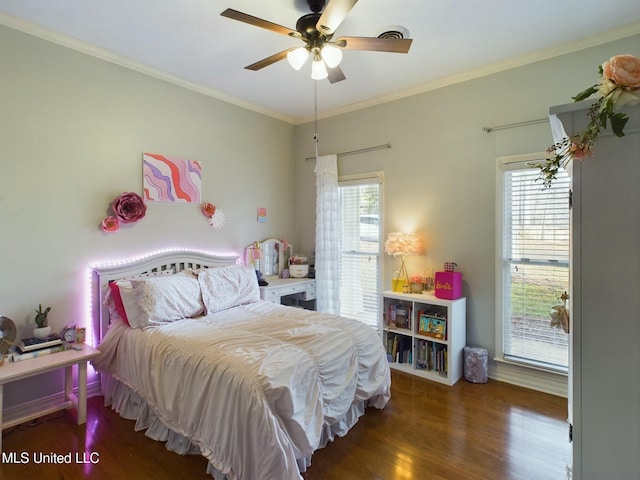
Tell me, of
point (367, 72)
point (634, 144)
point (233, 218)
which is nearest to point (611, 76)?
point (634, 144)

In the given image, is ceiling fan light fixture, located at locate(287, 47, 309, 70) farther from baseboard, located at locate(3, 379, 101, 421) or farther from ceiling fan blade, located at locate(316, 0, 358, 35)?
baseboard, located at locate(3, 379, 101, 421)

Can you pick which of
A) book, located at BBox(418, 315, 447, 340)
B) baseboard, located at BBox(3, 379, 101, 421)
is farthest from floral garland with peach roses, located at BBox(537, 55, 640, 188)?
baseboard, located at BBox(3, 379, 101, 421)

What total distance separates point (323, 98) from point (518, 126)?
2.06 metres

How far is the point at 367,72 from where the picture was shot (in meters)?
3.26

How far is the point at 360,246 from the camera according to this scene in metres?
4.14

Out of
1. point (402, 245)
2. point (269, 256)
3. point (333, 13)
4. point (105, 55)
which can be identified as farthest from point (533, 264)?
point (105, 55)

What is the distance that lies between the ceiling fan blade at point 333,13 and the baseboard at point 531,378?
123 inches

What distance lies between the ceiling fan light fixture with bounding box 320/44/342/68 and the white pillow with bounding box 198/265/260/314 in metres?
2.00

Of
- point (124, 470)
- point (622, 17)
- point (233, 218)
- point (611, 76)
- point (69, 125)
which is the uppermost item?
point (622, 17)

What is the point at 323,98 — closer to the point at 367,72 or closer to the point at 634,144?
the point at 367,72

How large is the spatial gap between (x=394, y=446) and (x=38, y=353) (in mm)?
2553

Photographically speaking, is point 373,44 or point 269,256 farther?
point 269,256

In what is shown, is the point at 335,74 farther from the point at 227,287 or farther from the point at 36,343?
the point at 36,343

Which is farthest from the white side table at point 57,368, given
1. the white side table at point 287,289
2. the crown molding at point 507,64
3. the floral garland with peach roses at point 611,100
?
the crown molding at point 507,64
